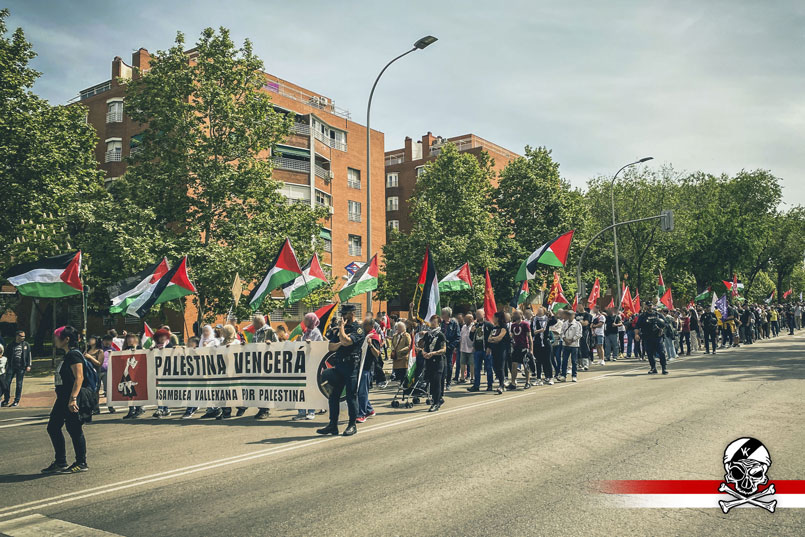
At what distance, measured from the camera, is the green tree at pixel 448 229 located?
122 feet

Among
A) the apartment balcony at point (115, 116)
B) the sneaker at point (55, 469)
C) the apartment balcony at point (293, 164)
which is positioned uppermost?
the apartment balcony at point (115, 116)

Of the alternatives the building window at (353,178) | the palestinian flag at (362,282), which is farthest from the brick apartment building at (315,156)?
the palestinian flag at (362,282)

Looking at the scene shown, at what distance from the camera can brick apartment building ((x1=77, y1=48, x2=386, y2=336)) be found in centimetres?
3797

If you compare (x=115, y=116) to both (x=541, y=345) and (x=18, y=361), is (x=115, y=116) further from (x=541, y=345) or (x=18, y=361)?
(x=541, y=345)

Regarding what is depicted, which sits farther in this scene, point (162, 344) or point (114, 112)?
point (114, 112)

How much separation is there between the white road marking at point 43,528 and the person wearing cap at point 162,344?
22.9ft

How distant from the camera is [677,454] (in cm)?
661

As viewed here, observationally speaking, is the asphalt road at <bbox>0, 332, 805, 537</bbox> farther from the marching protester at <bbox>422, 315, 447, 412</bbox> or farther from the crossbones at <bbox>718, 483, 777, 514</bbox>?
the marching protester at <bbox>422, 315, 447, 412</bbox>

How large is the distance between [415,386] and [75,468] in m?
6.37

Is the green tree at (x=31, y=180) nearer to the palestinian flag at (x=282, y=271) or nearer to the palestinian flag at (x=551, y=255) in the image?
the palestinian flag at (x=282, y=271)

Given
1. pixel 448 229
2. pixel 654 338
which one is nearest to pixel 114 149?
pixel 448 229

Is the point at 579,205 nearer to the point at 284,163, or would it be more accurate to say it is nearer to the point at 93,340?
the point at 284,163

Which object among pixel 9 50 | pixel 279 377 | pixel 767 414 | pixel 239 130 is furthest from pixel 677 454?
pixel 9 50

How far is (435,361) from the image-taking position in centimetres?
1110
